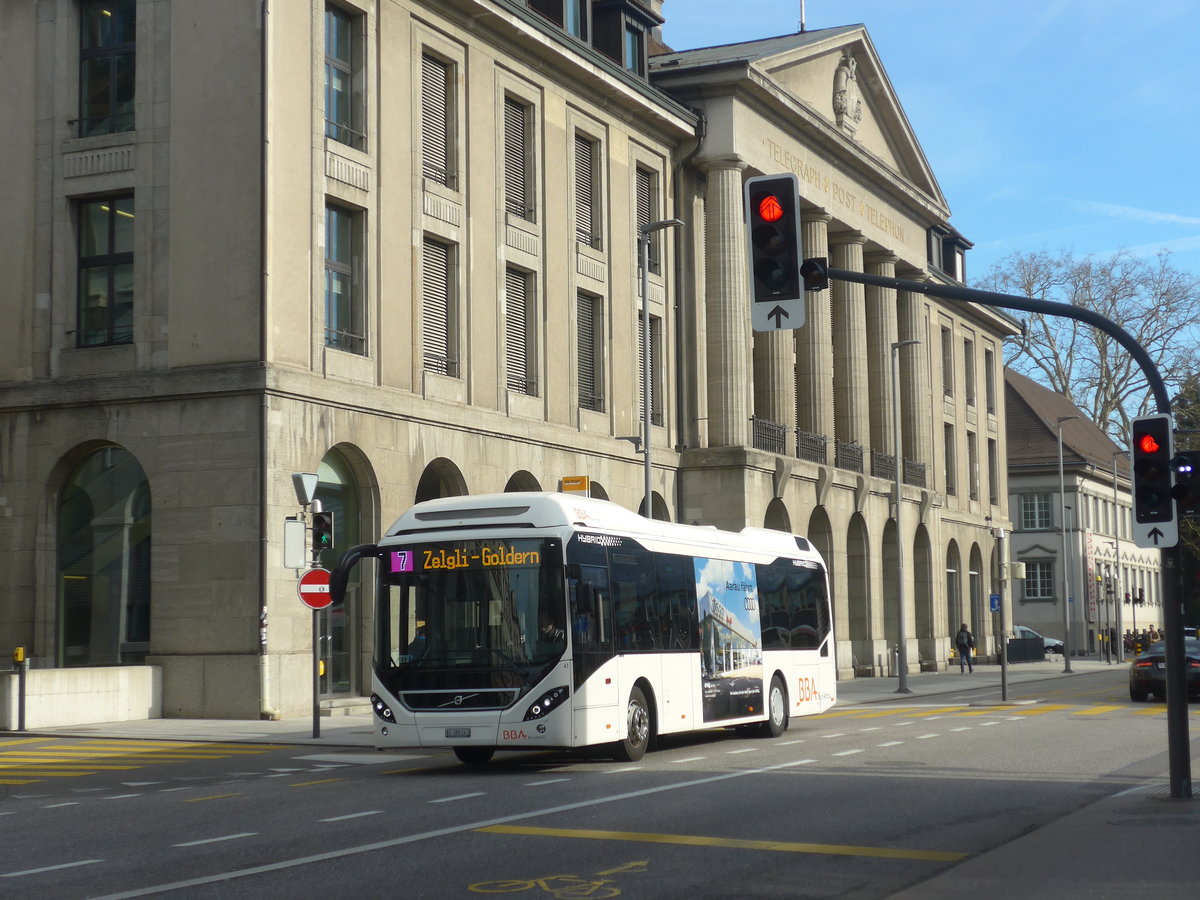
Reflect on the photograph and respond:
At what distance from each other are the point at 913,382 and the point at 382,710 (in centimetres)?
4549

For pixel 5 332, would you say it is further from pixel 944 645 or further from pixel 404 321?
pixel 944 645

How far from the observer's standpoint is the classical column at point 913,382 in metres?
60.6

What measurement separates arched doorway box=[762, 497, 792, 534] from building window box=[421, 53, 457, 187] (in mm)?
15933

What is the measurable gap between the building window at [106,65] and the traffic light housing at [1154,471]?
2218 cm

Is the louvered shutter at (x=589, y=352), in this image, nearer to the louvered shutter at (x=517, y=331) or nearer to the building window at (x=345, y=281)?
the louvered shutter at (x=517, y=331)

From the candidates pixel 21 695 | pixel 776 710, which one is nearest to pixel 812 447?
pixel 776 710

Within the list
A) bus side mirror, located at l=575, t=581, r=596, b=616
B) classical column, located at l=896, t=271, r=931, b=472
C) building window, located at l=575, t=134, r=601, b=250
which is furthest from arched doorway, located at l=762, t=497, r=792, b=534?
bus side mirror, located at l=575, t=581, r=596, b=616

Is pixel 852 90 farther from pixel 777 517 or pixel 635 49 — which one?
pixel 777 517

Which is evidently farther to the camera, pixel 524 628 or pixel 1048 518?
pixel 1048 518

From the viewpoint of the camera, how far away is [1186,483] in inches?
556

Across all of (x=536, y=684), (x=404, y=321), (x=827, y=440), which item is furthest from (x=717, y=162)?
(x=536, y=684)

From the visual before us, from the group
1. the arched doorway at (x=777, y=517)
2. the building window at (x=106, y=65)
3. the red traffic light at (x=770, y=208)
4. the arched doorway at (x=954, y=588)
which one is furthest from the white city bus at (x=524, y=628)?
the arched doorway at (x=954, y=588)

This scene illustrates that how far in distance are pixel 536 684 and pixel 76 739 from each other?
984cm

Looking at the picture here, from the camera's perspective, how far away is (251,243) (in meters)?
29.1
